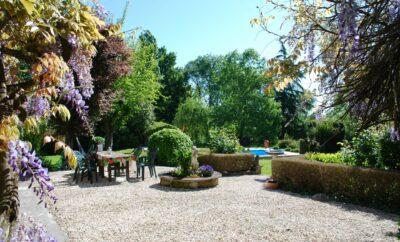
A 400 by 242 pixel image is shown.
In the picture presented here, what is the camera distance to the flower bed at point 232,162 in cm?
1353

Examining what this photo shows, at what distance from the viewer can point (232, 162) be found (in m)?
13.6

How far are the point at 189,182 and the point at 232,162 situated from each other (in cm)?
349

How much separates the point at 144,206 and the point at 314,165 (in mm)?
4647

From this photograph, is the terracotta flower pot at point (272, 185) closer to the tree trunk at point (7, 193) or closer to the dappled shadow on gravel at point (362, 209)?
the dappled shadow on gravel at point (362, 209)

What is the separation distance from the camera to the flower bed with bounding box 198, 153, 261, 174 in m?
13.5

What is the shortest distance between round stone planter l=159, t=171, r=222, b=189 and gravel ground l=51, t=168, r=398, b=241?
1.06 feet

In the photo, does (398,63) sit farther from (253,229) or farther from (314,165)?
(314,165)

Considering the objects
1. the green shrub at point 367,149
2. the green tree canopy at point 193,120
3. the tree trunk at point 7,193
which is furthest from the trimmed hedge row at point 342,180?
the green tree canopy at point 193,120

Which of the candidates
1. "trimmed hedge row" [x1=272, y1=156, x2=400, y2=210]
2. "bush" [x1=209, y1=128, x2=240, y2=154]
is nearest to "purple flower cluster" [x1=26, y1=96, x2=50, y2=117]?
"trimmed hedge row" [x1=272, y1=156, x2=400, y2=210]

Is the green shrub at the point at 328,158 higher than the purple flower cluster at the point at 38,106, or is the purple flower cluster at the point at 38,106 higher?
the purple flower cluster at the point at 38,106

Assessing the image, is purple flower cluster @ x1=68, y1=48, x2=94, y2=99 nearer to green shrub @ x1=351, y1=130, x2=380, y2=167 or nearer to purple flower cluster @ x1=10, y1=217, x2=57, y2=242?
A: purple flower cluster @ x1=10, y1=217, x2=57, y2=242

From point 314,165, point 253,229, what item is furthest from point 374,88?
point 314,165

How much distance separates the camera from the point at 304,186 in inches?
399

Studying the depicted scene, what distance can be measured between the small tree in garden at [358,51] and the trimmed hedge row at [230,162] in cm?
Answer: 968
